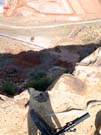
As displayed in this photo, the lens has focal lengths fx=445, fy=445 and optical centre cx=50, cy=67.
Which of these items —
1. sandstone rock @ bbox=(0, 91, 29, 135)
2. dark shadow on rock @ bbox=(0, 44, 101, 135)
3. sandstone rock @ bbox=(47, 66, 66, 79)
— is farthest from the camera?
dark shadow on rock @ bbox=(0, 44, 101, 135)

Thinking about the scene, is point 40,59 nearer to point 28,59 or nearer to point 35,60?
point 35,60

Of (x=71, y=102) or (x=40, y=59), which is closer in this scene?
(x=71, y=102)

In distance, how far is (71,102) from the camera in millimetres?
12102

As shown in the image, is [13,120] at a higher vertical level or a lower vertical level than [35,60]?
lower

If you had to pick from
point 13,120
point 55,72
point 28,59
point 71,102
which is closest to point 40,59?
point 28,59

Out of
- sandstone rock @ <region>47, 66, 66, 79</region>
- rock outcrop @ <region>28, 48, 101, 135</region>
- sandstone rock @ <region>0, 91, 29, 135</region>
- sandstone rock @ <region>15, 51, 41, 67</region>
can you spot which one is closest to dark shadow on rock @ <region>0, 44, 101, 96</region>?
sandstone rock @ <region>15, 51, 41, 67</region>

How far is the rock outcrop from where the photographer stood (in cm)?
1177

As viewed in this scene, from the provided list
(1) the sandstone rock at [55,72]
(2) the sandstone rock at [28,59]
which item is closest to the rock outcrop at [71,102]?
(1) the sandstone rock at [55,72]

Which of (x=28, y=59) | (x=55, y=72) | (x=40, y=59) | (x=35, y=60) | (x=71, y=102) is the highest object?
(x=28, y=59)

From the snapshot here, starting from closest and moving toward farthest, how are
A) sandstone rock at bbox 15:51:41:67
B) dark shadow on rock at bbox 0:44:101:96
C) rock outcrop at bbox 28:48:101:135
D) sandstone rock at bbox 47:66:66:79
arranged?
rock outcrop at bbox 28:48:101:135 → sandstone rock at bbox 47:66:66:79 → dark shadow on rock at bbox 0:44:101:96 → sandstone rock at bbox 15:51:41:67

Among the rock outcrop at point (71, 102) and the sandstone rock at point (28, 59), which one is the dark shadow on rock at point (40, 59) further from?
the rock outcrop at point (71, 102)

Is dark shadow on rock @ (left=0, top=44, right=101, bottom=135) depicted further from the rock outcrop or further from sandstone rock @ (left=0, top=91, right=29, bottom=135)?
sandstone rock @ (left=0, top=91, right=29, bottom=135)

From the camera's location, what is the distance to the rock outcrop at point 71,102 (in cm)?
1177

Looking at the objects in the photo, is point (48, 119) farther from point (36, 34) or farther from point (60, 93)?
point (36, 34)
